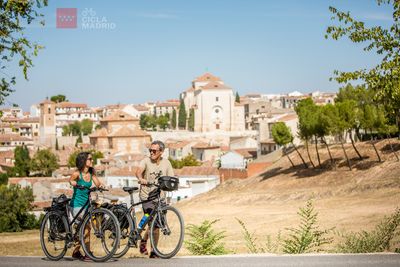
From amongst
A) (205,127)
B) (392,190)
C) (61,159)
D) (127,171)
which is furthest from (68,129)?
(392,190)

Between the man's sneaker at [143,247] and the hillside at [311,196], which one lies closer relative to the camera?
the man's sneaker at [143,247]

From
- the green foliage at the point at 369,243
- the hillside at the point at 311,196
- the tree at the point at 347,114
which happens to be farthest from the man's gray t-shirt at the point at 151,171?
the tree at the point at 347,114

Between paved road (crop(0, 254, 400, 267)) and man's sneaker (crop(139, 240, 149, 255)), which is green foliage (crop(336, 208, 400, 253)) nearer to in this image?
paved road (crop(0, 254, 400, 267))

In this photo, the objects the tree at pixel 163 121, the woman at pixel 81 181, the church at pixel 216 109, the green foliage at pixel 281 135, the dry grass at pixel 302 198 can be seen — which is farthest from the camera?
the tree at pixel 163 121

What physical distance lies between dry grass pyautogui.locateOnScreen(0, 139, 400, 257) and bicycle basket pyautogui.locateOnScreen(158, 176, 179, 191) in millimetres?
9986

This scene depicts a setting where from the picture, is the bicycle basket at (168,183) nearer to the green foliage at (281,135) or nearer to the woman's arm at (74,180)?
the woman's arm at (74,180)

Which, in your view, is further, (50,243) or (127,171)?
(127,171)

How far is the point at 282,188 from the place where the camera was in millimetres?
36156

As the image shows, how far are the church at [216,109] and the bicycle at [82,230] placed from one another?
109262 millimetres

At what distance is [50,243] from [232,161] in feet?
166

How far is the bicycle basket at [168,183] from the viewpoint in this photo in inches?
278

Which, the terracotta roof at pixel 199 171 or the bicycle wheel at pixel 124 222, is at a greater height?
the bicycle wheel at pixel 124 222

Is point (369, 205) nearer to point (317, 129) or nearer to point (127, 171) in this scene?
point (317, 129)

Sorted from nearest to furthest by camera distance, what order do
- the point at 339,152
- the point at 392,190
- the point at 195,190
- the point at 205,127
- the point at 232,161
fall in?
the point at 392,190
the point at 339,152
the point at 195,190
the point at 232,161
the point at 205,127
